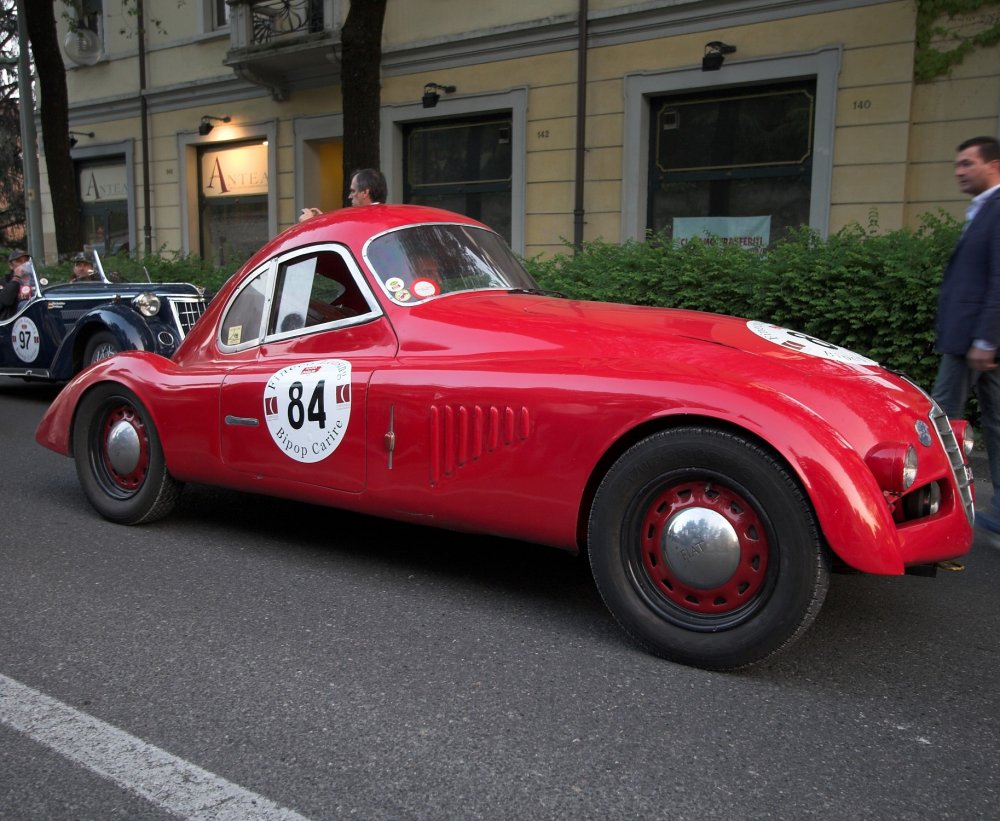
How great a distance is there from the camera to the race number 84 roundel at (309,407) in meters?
3.81

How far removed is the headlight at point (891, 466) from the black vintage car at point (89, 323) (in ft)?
23.9

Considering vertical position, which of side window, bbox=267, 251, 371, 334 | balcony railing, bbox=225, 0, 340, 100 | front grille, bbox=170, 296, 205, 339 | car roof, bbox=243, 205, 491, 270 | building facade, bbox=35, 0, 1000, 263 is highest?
balcony railing, bbox=225, 0, 340, 100

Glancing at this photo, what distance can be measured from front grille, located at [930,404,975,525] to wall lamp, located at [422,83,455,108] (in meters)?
12.8

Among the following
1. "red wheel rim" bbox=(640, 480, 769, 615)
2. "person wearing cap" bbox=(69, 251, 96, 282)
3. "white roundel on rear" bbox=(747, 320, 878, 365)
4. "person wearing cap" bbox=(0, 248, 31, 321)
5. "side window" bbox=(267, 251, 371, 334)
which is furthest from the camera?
"person wearing cap" bbox=(69, 251, 96, 282)

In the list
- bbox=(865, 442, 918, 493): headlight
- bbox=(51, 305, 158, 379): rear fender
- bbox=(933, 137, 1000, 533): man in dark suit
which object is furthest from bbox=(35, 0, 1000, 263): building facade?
bbox=(865, 442, 918, 493): headlight

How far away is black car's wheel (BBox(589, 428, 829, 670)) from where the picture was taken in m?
2.81

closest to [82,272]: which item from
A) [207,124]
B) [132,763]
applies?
[207,124]

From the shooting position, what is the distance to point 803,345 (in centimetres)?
347

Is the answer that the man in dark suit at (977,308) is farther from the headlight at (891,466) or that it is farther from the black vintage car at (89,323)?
the black vintage car at (89,323)

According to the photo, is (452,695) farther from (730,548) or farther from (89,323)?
(89,323)

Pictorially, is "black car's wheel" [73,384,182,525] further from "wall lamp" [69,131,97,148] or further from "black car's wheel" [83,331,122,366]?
"wall lamp" [69,131,97,148]

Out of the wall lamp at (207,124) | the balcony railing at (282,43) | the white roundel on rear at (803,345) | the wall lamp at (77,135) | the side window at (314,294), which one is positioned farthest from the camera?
the wall lamp at (77,135)

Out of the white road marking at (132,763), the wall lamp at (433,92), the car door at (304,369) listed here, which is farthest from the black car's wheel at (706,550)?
the wall lamp at (433,92)

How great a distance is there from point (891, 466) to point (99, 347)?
829cm
